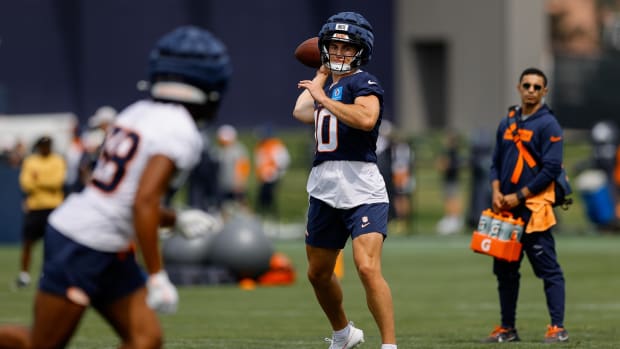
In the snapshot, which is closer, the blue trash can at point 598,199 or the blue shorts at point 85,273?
the blue shorts at point 85,273

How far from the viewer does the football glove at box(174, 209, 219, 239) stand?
594cm

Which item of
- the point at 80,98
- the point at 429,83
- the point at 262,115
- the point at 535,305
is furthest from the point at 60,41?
the point at 535,305

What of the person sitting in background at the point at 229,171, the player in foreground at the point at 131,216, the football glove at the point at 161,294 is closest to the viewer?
the football glove at the point at 161,294

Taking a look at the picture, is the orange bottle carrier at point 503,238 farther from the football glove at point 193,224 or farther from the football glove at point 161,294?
the football glove at point 161,294

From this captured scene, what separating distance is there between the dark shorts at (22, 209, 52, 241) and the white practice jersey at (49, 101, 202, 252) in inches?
457

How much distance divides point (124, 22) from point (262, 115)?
591 centimetres

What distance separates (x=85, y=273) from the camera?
582 centimetres

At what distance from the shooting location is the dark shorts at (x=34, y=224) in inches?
680

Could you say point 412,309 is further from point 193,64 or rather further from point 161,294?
point 161,294

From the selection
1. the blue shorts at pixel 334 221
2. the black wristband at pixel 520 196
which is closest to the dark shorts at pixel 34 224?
the black wristband at pixel 520 196

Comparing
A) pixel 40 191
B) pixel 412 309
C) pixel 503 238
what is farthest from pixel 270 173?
pixel 503 238

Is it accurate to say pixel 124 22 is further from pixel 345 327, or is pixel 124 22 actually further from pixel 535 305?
pixel 345 327

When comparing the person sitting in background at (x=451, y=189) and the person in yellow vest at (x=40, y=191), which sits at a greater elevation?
the person in yellow vest at (x=40, y=191)

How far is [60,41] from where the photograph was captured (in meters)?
41.2
